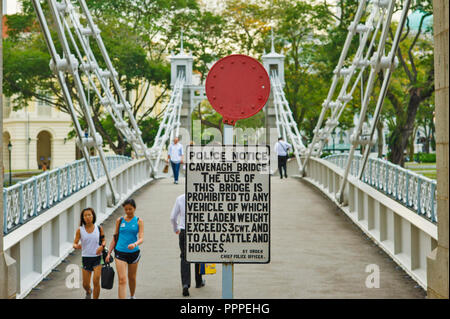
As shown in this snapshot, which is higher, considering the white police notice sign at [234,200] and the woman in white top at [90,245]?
the white police notice sign at [234,200]

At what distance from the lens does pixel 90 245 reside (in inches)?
314

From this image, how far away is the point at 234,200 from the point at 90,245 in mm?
3339

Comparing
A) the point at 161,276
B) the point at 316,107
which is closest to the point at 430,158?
the point at 316,107

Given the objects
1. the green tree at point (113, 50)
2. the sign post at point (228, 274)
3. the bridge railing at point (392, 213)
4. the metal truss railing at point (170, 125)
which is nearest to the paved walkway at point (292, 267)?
the bridge railing at point (392, 213)

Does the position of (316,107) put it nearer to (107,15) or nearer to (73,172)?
(107,15)

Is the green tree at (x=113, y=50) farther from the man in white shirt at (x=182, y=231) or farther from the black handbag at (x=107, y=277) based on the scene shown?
the black handbag at (x=107, y=277)

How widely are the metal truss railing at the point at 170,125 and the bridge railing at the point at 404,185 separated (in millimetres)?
8808

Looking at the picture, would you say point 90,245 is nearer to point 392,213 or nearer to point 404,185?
point 392,213

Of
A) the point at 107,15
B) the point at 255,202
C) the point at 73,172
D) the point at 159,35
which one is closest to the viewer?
the point at 255,202

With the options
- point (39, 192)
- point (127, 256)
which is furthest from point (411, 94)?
point (127, 256)

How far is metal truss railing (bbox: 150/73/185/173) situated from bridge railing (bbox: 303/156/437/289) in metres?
8.00

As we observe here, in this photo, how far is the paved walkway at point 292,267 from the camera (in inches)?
352

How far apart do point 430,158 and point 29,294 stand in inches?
2125

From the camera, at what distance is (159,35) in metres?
36.5
